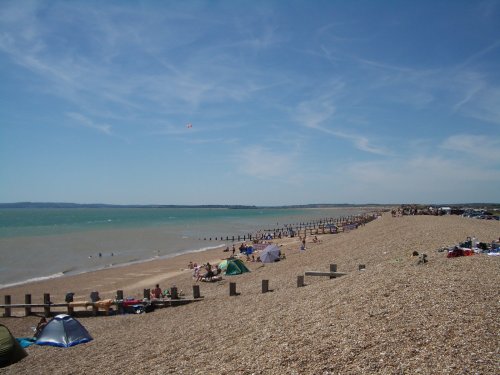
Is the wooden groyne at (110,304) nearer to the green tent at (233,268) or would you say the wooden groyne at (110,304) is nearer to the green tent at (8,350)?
the green tent at (8,350)

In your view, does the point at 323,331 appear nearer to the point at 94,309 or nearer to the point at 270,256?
the point at 94,309

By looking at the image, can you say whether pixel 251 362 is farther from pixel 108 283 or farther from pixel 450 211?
pixel 450 211

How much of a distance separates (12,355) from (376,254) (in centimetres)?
1478

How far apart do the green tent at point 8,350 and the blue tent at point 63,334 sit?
1.04 m

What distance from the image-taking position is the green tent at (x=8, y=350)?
10999 mm

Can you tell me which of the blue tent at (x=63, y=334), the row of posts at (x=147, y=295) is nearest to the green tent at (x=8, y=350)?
the blue tent at (x=63, y=334)

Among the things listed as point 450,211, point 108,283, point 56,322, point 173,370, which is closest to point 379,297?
point 173,370

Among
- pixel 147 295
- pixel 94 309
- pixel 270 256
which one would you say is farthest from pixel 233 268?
pixel 94 309

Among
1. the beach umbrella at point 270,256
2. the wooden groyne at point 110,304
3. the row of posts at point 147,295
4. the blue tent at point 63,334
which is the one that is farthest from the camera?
the beach umbrella at point 270,256

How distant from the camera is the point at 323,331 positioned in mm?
8148

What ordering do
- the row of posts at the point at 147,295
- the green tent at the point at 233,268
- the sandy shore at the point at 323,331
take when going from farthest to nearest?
1. the green tent at the point at 233,268
2. the row of posts at the point at 147,295
3. the sandy shore at the point at 323,331

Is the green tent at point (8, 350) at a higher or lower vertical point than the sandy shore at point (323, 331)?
lower

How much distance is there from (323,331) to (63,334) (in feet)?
27.7

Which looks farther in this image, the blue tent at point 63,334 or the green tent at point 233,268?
the green tent at point 233,268
